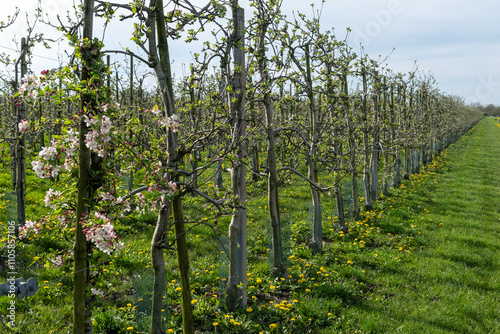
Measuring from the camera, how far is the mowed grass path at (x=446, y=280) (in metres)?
5.37

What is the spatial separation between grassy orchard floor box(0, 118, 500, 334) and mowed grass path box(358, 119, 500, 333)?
0.02 metres

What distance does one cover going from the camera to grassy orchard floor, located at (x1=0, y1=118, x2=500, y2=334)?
5168mm

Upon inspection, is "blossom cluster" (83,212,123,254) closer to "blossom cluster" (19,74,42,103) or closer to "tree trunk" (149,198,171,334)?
"tree trunk" (149,198,171,334)

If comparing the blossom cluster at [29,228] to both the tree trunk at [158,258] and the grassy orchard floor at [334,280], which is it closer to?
the grassy orchard floor at [334,280]

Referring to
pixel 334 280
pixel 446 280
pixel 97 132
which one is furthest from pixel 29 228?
Answer: pixel 446 280

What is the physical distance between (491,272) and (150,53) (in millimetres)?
7827

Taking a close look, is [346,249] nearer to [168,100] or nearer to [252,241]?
[252,241]

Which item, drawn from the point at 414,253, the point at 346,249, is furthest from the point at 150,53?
the point at 414,253

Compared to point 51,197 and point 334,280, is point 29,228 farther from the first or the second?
point 334,280

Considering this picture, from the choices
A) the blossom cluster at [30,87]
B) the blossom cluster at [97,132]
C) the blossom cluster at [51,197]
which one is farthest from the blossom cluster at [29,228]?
the blossom cluster at [30,87]

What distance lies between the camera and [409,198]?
1332 centimetres

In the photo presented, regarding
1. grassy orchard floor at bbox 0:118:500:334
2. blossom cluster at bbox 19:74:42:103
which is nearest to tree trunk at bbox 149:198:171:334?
grassy orchard floor at bbox 0:118:500:334

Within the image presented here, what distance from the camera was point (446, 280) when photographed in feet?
22.5

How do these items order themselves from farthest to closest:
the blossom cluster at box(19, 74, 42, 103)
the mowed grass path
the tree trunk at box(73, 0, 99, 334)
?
the mowed grass path
the tree trunk at box(73, 0, 99, 334)
the blossom cluster at box(19, 74, 42, 103)
